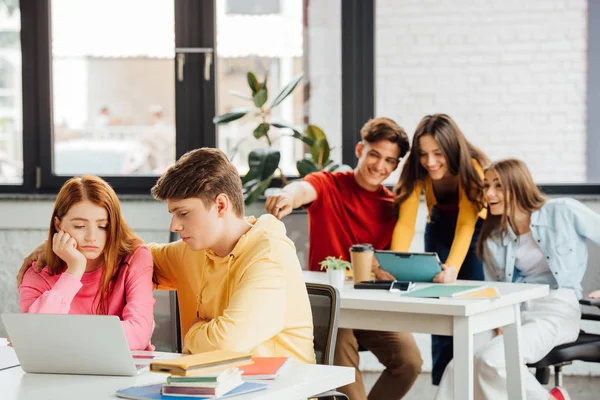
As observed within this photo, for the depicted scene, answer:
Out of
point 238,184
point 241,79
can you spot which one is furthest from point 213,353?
point 241,79

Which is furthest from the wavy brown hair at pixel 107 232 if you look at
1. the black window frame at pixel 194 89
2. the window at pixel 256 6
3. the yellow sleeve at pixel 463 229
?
the window at pixel 256 6

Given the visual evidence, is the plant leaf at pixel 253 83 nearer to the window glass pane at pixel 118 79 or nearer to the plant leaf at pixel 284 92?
the plant leaf at pixel 284 92

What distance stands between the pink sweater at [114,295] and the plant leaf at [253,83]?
6.46ft

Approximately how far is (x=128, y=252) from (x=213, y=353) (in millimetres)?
855

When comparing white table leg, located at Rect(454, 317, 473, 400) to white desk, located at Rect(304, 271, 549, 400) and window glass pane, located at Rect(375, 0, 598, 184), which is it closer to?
white desk, located at Rect(304, 271, 549, 400)

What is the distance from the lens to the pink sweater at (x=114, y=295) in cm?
227

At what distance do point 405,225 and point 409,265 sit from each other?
0.48 metres

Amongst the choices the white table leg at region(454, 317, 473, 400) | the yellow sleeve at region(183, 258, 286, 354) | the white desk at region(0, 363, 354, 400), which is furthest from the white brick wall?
the white desk at region(0, 363, 354, 400)

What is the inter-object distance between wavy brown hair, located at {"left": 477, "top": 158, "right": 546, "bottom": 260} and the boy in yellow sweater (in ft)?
5.05

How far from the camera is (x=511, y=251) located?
3.51 m

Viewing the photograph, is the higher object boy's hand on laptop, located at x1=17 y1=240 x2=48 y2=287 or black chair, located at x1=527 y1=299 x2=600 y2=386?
boy's hand on laptop, located at x1=17 y1=240 x2=48 y2=287

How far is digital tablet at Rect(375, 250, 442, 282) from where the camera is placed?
312 cm

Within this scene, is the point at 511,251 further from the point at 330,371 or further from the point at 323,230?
the point at 330,371

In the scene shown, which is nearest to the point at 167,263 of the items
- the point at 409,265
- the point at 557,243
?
the point at 409,265
